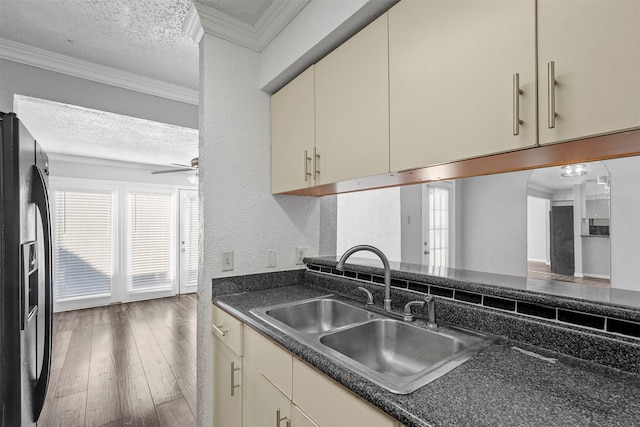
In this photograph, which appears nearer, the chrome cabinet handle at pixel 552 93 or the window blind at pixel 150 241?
the chrome cabinet handle at pixel 552 93

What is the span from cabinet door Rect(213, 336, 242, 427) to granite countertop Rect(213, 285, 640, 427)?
0.69 metres

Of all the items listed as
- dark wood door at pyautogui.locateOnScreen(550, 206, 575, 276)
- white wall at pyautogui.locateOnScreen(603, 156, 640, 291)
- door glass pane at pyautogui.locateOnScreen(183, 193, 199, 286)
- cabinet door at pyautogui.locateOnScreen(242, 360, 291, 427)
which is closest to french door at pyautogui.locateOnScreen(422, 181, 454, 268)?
dark wood door at pyautogui.locateOnScreen(550, 206, 575, 276)

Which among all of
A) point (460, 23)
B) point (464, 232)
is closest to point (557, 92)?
point (460, 23)

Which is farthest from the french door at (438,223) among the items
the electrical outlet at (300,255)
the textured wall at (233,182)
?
the textured wall at (233,182)

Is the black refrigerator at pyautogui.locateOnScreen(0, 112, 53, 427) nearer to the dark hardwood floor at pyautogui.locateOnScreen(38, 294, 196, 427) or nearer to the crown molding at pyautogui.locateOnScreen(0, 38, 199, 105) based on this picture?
the dark hardwood floor at pyautogui.locateOnScreen(38, 294, 196, 427)

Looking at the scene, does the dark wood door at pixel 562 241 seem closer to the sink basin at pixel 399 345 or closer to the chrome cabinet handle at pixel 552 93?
the sink basin at pixel 399 345

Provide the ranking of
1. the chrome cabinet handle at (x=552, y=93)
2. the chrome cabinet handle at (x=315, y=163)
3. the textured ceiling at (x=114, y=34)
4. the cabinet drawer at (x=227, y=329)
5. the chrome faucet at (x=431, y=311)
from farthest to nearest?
the textured ceiling at (x=114, y=34), the chrome cabinet handle at (x=315, y=163), the cabinet drawer at (x=227, y=329), the chrome faucet at (x=431, y=311), the chrome cabinet handle at (x=552, y=93)

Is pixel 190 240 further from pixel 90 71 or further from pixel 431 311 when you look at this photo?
pixel 431 311

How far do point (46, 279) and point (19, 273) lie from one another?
41 cm

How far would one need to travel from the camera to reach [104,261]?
5.07 m

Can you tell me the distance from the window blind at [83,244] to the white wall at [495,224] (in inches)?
220

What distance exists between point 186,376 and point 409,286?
7.54 ft

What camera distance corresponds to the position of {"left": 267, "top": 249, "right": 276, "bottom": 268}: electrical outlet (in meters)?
1.91

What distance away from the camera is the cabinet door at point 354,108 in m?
1.20
